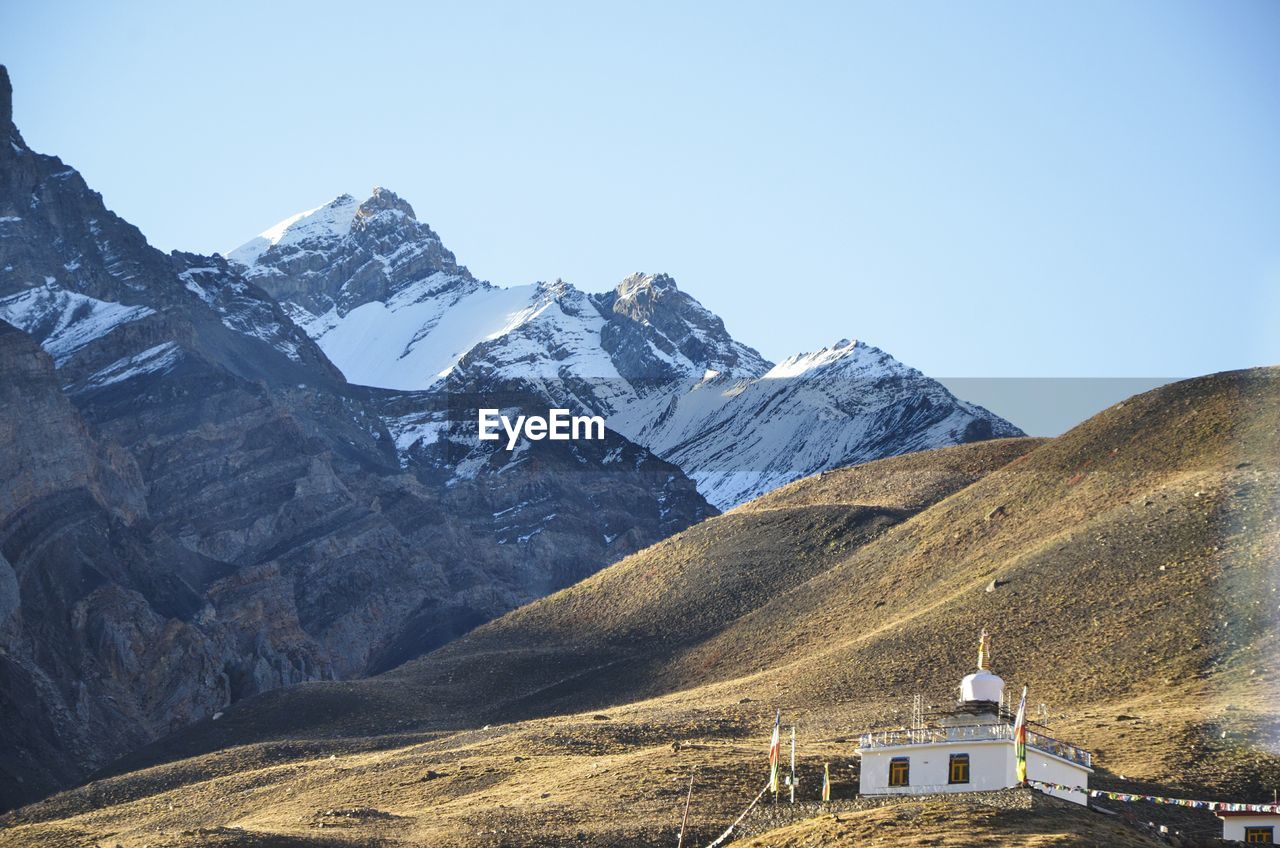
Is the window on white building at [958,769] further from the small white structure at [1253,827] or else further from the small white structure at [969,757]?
the small white structure at [1253,827]

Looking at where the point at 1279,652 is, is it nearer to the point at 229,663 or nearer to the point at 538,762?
the point at 538,762

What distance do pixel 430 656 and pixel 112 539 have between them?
1860 inches

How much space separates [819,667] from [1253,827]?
159ft

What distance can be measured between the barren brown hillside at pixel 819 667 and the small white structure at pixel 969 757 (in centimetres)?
272

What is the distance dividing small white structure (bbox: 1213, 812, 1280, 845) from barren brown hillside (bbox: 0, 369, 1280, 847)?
3936 millimetres

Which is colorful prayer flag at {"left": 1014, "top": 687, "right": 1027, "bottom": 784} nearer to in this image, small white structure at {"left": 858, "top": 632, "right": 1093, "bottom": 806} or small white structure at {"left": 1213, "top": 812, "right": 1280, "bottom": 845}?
small white structure at {"left": 858, "top": 632, "right": 1093, "bottom": 806}

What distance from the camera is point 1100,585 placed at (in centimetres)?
9962

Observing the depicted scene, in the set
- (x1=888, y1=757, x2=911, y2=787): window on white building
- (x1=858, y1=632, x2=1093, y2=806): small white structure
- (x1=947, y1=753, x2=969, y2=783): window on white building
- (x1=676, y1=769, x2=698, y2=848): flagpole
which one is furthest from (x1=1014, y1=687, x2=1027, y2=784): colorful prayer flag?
(x1=676, y1=769, x2=698, y2=848): flagpole

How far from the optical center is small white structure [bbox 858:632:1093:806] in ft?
168

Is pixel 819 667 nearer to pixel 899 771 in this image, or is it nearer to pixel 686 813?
pixel 686 813

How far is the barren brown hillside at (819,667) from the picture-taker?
222 feet

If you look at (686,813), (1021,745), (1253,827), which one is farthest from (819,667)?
(1021,745)

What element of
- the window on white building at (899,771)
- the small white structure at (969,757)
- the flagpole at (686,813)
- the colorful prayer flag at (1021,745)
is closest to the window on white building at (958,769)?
the small white structure at (969,757)

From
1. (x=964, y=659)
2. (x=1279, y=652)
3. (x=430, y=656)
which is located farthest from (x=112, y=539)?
(x=1279, y=652)
